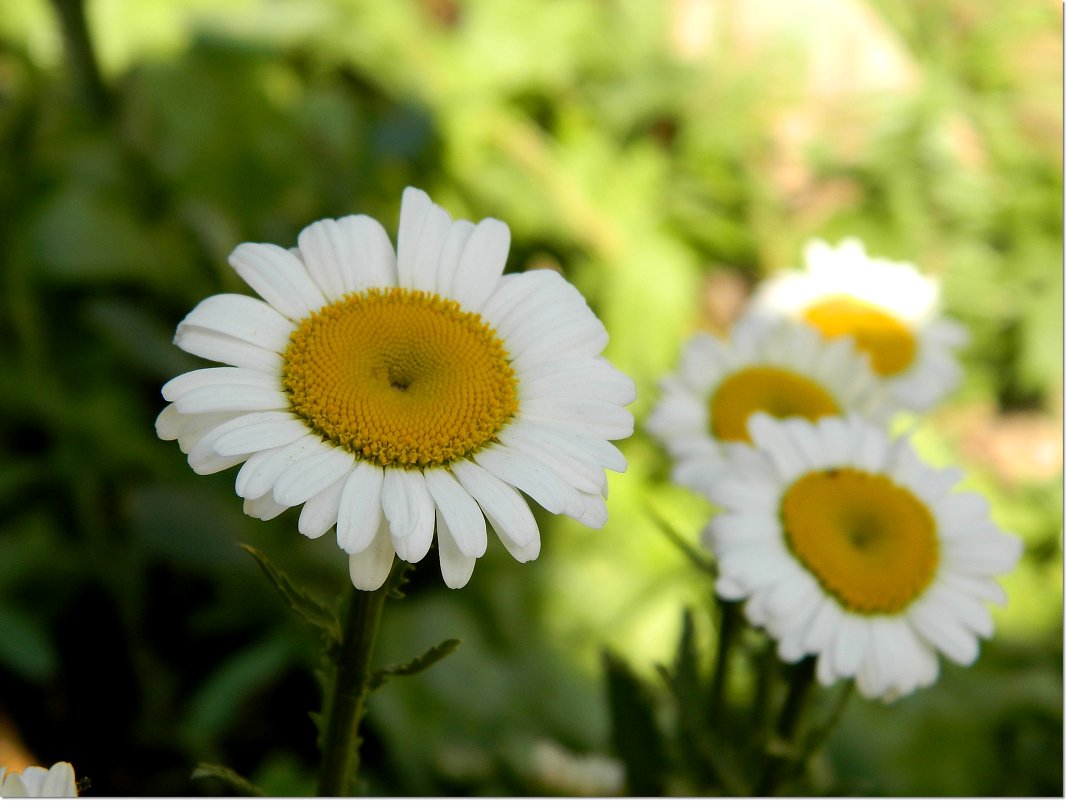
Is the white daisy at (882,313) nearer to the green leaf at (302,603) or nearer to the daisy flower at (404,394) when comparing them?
the daisy flower at (404,394)

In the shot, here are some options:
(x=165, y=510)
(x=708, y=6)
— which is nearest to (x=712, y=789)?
(x=165, y=510)

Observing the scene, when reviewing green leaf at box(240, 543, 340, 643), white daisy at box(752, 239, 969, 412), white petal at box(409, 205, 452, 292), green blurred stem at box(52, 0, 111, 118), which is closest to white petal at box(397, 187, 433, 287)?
white petal at box(409, 205, 452, 292)

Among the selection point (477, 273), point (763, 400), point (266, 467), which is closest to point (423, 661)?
point (266, 467)

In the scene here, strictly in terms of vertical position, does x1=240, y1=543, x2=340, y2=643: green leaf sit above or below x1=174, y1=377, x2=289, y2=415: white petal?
below

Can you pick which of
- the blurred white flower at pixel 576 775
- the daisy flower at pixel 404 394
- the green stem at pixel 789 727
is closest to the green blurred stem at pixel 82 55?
the daisy flower at pixel 404 394

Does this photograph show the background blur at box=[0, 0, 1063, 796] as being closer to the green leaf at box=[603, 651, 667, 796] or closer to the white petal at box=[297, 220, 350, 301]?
the green leaf at box=[603, 651, 667, 796]

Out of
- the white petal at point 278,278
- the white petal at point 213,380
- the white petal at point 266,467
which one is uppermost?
the white petal at point 278,278

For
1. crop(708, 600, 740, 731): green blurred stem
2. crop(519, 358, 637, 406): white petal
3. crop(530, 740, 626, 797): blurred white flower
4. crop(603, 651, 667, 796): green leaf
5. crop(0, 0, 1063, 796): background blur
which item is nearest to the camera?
crop(519, 358, 637, 406): white petal
